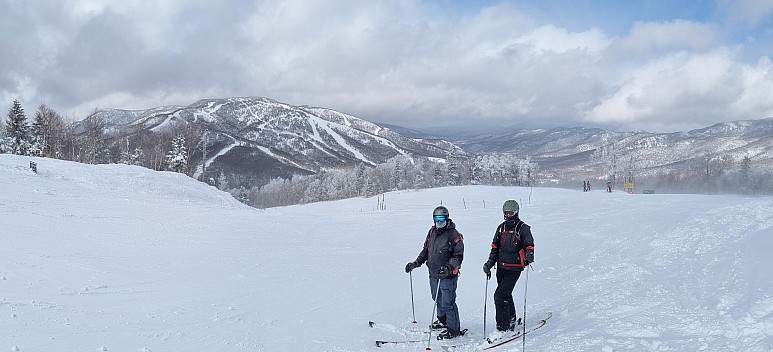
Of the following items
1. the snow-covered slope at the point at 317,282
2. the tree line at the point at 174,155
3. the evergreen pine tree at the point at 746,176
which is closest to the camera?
the snow-covered slope at the point at 317,282

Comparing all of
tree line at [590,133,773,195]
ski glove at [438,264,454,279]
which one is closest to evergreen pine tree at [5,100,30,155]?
ski glove at [438,264,454,279]

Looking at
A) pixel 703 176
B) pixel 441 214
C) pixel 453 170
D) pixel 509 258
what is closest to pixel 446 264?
pixel 441 214

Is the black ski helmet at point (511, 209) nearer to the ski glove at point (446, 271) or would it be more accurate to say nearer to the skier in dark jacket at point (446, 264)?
the skier in dark jacket at point (446, 264)

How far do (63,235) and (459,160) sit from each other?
83.0 meters

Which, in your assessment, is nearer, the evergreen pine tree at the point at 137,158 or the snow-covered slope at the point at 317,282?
the snow-covered slope at the point at 317,282

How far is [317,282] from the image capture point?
462 inches

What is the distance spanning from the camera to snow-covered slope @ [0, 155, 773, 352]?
6645mm

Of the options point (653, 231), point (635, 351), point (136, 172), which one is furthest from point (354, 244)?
point (136, 172)

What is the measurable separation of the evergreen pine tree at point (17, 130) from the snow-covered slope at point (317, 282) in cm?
3172

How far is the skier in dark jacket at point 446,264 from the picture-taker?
7.64m

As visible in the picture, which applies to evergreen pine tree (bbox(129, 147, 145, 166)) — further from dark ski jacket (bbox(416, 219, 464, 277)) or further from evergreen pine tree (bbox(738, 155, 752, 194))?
evergreen pine tree (bbox(738, 155, 752, 194))

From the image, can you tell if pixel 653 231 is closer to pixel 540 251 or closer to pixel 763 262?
pixel 540 251

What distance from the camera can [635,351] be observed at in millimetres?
5746

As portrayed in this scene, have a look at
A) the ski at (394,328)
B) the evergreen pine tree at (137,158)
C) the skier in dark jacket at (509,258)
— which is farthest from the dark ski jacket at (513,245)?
the evergreen pine tree at (137,158)
